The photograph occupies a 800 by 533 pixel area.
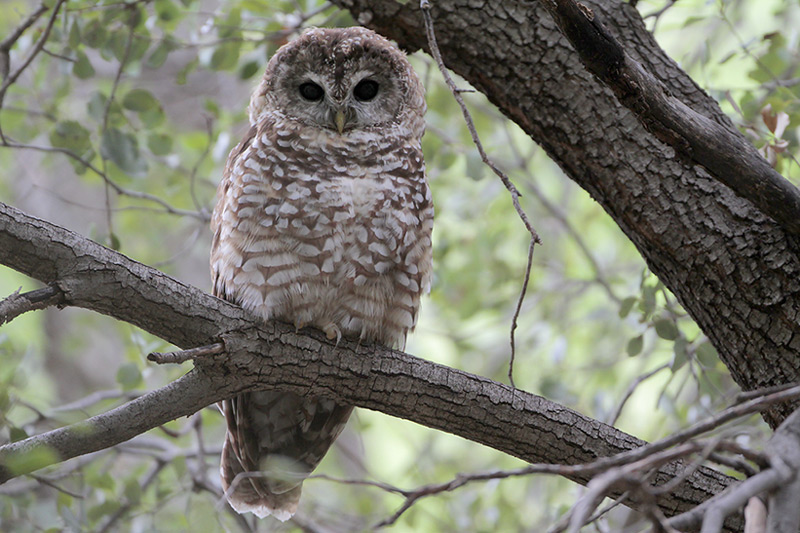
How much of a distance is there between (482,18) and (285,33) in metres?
1.14

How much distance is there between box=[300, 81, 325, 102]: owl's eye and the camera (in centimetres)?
279

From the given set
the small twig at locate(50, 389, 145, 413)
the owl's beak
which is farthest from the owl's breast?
the small twig at locate(50, 389, 145, 413)

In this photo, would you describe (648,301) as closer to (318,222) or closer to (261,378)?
(318,222)

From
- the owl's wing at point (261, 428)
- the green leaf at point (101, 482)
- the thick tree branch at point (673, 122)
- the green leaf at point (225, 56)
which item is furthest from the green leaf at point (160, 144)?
the thick tree branch at point (673, 122)

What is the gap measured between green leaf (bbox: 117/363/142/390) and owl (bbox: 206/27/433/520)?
55 centimetres

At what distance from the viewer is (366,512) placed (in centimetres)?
423

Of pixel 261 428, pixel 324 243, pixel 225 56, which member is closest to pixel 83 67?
pixel 225 56

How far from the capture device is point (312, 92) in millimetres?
2791

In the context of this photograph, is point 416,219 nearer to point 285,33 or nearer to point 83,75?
point 285,33

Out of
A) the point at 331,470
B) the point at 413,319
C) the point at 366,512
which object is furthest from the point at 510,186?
the point at 331,470

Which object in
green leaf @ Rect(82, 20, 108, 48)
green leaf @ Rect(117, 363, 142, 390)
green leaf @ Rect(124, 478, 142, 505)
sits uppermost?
green leaf @ Rect(82, 20, 108, 48)

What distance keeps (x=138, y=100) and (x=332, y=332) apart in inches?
54.8

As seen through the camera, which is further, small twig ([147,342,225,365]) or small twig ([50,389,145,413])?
small twig ([50,389,145,413])

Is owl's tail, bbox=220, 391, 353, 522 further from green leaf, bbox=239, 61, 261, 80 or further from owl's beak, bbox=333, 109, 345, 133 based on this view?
green leaf, bbox=239, 61, 261, 80
